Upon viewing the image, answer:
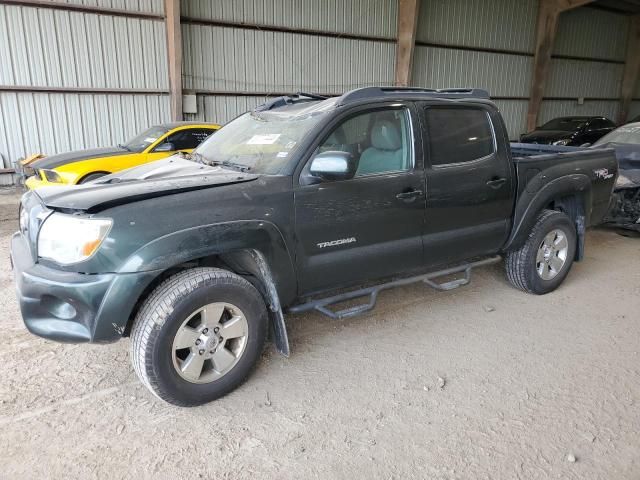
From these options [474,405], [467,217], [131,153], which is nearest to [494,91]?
[131,153]

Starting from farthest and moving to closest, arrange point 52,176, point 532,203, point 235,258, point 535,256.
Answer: point 52,176 → point 535,256 → point 532,203 → point 235,258

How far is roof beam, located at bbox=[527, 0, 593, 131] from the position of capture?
1688cm

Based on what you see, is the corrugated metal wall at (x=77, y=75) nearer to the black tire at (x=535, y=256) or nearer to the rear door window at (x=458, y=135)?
the rear door window at (x=458, y=135)

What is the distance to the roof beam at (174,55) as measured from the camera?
10914mm

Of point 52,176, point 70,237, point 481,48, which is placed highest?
point 481,48

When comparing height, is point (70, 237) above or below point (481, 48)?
below

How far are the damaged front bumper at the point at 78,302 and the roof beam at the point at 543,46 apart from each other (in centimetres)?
1850

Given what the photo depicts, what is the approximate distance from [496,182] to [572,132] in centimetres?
1163

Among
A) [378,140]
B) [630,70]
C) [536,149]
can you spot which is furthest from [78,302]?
[630,70]

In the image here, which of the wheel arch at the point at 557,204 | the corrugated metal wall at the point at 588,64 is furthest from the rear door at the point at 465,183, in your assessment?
the corrugated metal wall at the point at 588,64

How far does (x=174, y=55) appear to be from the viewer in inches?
442

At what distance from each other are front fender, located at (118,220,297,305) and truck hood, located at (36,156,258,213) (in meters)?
0.29

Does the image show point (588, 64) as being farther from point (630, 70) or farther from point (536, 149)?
point (536, 149)

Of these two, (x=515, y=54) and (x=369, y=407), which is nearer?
(x=369, y=407)
